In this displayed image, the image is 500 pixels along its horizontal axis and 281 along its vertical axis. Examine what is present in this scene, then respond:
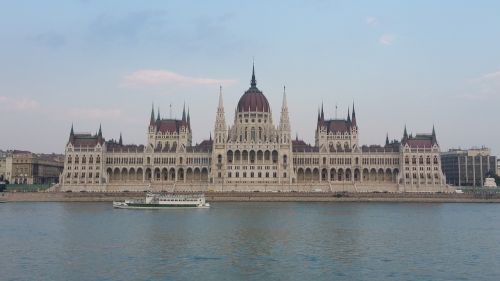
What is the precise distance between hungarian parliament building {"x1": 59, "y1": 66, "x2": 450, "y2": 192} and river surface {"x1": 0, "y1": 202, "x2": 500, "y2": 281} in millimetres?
59577

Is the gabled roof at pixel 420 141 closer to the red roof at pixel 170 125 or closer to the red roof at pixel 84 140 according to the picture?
the red roof at pixel 170 125

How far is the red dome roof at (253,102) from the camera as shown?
14688 cm

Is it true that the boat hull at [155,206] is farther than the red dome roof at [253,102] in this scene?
No

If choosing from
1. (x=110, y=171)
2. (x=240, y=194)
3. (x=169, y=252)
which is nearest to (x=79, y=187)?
(x=110, y=171)

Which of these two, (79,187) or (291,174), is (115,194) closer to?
(79,187)

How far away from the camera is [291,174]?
450 ft

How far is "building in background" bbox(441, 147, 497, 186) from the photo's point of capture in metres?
181

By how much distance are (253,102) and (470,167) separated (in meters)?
75.6

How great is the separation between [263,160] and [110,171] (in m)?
36.7

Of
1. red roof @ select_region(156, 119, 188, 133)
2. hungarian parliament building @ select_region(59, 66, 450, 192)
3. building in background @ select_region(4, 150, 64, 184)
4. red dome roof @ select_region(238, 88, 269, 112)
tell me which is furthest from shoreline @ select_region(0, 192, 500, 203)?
building in background @ select_region(4, 150, 64, 184)

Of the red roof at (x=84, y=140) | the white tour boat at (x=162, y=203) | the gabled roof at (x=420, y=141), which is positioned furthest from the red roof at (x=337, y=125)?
the white tour boat at (x=162, y=203)

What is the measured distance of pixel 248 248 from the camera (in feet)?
160

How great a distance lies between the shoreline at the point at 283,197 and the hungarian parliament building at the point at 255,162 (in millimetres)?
10548

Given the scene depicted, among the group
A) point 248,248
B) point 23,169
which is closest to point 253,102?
point 23,169
